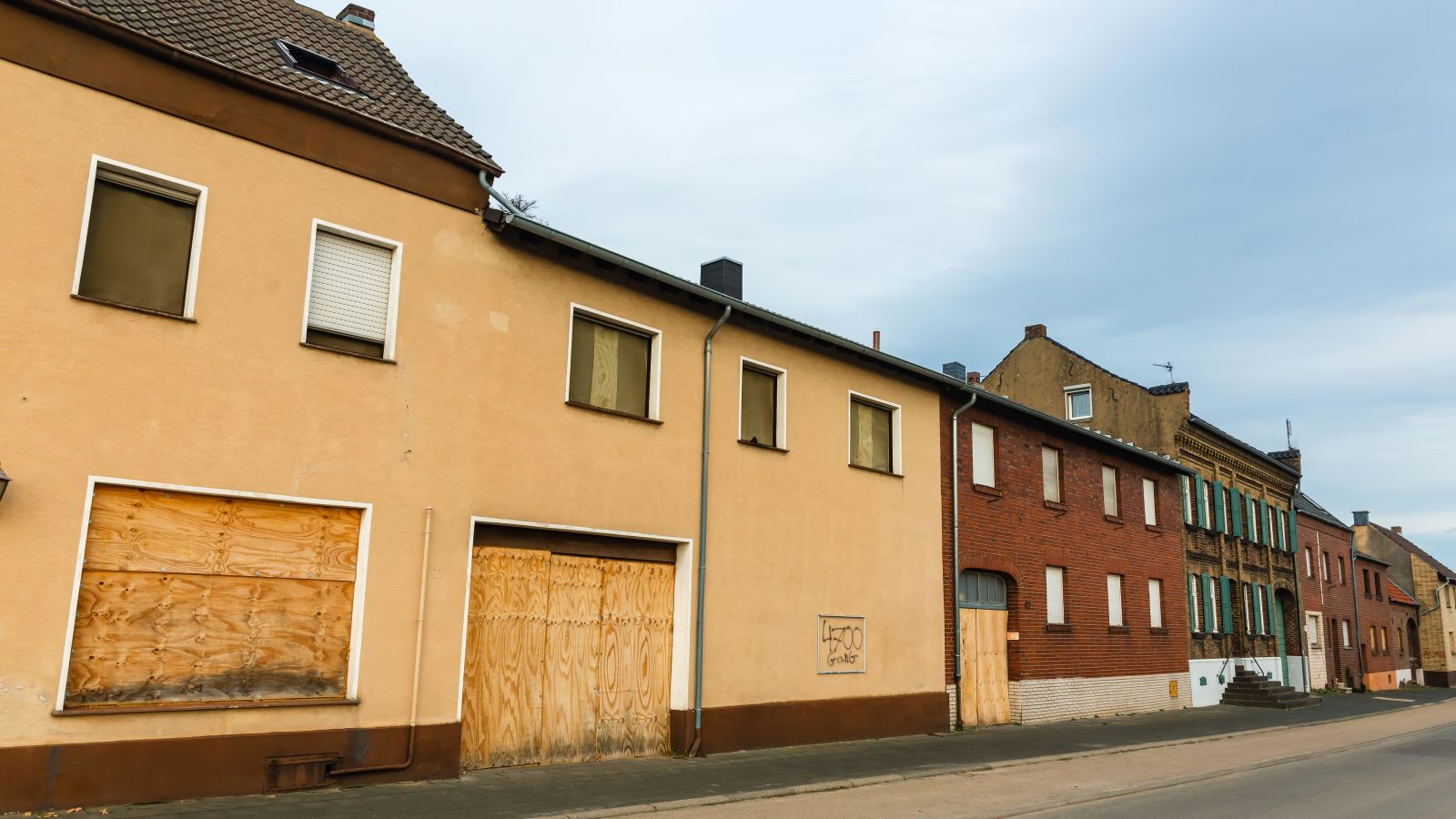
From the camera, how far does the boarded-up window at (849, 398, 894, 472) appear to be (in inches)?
682

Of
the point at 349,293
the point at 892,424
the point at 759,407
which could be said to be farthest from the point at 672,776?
the point at 892,424

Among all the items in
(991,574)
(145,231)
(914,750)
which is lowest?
(914,750)

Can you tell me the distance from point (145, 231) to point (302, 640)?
4.14 metres

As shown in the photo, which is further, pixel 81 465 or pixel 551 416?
pixel 551 416

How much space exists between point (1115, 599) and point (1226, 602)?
8351 millimetres

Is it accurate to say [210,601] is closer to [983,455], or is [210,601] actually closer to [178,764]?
[178,764]

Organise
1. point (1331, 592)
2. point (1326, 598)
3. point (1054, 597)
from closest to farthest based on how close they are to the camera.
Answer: point (1054, 597)
point (1326, 598)
point (1331, 592)

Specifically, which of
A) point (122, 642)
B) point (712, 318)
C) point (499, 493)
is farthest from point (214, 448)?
point (712, 318)

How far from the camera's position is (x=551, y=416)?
12.4 meters

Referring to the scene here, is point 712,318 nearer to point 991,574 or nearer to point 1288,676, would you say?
point 991,574

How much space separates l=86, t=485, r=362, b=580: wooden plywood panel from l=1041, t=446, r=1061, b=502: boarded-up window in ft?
52.7

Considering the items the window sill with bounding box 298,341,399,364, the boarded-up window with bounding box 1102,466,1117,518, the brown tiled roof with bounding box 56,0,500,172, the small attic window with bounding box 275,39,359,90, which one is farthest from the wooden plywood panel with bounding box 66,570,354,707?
the boarded-up window with bounding box 1102,466,1117,518

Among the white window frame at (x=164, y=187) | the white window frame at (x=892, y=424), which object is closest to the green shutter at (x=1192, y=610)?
the white window frame at (x=892, y=424)

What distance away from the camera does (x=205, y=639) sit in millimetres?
9414
